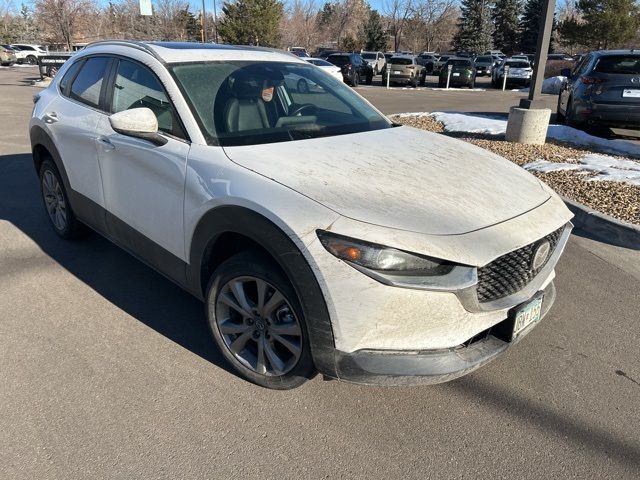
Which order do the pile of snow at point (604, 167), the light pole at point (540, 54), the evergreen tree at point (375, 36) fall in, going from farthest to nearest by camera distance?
the evergreen tree at point (375, 36) < the light pole at point (540, 54) < the pile of snow at point (604, 167)

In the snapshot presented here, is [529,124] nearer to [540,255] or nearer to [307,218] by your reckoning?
[540,255]

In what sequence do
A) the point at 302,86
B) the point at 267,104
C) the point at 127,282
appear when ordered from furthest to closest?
the point at 127,282
the point at 302,86
the point at 267,104

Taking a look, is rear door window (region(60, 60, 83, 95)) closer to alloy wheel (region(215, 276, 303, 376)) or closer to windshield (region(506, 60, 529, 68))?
alloy wheel (region(215, 276, 303, 376))

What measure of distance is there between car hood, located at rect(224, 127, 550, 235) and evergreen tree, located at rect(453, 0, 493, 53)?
5698cm

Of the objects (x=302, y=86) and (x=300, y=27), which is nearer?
(x=302, y=86)

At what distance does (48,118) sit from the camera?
14.3 ft

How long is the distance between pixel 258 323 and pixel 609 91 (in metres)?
8.68

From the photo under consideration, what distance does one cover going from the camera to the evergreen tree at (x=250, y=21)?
44.6 meters

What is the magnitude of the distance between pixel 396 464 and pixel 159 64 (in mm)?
2593

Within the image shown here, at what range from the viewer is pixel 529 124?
27.5 feet

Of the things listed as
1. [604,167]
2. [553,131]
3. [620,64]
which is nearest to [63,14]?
[553,131]

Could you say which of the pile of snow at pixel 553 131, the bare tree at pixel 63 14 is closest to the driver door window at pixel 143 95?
the pile of snow at pixel 553 131

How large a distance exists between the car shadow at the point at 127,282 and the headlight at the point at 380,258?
117 cm

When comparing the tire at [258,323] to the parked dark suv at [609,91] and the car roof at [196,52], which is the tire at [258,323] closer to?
the car roof at [196,52]
